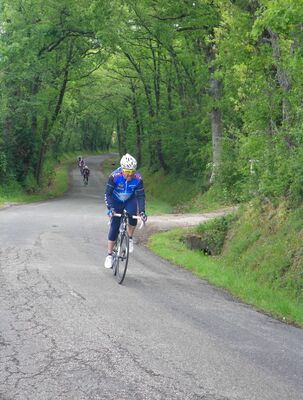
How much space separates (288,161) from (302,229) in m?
2.01

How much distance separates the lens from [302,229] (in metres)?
10.6

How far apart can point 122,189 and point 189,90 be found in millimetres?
27879

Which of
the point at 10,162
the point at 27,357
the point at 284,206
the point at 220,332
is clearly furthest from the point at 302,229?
the point at 10,162

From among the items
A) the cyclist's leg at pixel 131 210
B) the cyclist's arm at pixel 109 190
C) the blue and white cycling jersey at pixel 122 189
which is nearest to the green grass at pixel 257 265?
the cyclist's leg at pixel 131 210

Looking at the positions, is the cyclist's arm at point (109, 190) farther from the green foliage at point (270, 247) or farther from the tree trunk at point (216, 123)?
the tree trunk at point (216, 123)

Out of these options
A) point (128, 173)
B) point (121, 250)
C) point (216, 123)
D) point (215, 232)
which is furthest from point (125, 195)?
point (216, 123)

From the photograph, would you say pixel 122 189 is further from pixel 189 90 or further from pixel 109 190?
pixel 189 90

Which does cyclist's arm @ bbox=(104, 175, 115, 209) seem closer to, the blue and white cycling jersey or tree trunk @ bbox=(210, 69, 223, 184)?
the blue and white cycling jersey

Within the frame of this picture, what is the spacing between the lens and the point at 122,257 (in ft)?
30.3

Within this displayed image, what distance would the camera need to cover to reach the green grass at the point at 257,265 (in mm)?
8820

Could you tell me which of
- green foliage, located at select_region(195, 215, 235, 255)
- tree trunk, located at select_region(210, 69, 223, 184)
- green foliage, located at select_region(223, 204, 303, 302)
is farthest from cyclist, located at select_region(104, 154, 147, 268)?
tree trunk, located at select_region(210, 69, 223, 184)

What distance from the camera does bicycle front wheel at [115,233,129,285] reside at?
902cm

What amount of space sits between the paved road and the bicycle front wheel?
0.80ft

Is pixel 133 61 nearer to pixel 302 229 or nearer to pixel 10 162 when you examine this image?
pixel 10 162
